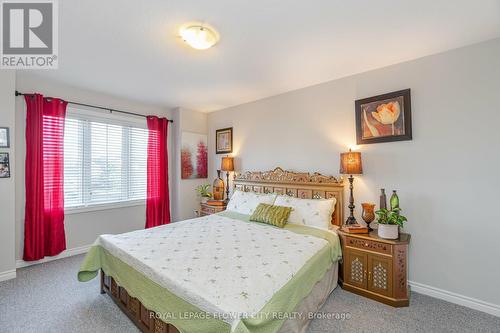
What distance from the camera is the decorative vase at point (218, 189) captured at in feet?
14.5

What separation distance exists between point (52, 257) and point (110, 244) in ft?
6.41

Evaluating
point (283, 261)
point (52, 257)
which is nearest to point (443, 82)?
point (283, 261)

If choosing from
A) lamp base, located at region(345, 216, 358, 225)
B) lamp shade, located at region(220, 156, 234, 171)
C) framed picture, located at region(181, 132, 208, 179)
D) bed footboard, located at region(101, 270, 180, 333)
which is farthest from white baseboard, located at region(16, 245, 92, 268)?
lamp base, located at region(345, 216, 358, 225)

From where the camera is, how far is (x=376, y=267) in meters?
2.29

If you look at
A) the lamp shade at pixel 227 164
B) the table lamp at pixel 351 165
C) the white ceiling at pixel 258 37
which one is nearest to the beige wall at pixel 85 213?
the white ceiling at pixel 258 37

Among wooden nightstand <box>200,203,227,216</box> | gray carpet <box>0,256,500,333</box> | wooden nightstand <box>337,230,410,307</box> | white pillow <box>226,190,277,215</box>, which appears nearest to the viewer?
gray carpet <box>0,256,500,333</box>

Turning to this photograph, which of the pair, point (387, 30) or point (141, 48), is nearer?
point (387, 30)

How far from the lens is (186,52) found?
2357 millimetres

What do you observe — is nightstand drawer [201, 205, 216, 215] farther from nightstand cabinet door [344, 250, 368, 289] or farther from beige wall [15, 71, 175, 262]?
nightstand cabinet door [344, 250, 368, 289]

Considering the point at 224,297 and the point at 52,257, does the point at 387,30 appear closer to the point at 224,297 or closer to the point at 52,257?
the point at 224,297

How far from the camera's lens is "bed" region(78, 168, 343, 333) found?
51.1 inches

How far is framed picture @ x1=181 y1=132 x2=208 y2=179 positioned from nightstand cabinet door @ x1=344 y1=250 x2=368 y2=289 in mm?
3297

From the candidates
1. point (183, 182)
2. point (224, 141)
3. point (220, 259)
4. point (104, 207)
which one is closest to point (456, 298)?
point (220, 259)

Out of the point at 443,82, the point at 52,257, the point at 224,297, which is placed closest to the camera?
the point at 224,297
